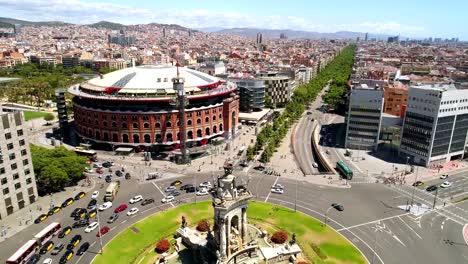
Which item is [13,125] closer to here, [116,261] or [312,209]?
[116,261]

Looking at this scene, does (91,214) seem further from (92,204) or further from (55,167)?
(55,167)

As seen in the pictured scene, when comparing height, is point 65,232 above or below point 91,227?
below

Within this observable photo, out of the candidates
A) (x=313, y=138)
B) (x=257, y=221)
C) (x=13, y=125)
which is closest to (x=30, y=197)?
(x=13, y=125)

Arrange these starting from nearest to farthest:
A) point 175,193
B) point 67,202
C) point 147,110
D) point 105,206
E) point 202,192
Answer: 1. point 105,206
2. point 67,202
3. point 175,193
4. point 202,192
5. point 147,110

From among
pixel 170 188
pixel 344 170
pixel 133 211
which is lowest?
pixel 133 211

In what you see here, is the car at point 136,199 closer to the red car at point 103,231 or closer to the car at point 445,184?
the red car at point 103,231

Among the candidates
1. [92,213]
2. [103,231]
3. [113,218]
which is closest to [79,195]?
[92,213]

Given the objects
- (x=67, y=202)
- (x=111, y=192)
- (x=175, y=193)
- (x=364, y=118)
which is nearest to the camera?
(x=67, y=202)
